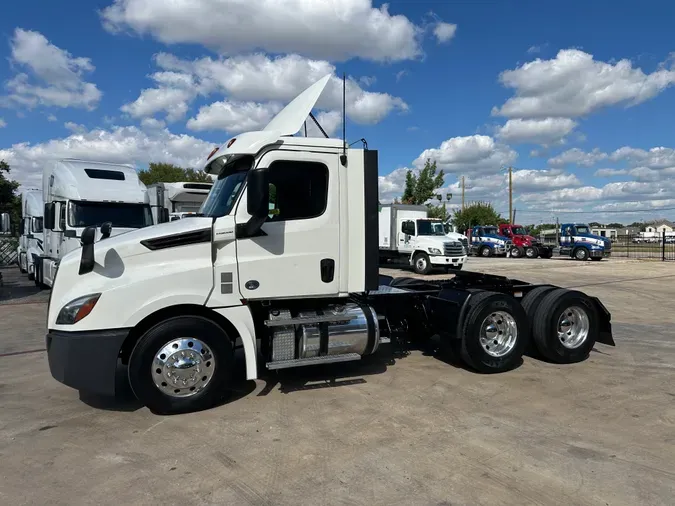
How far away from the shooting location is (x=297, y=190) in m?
5.48

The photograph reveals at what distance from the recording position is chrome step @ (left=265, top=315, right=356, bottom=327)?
522 centimetres

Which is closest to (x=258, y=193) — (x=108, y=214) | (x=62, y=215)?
(x=108, y=214)

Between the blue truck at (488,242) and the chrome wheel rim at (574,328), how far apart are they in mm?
29798

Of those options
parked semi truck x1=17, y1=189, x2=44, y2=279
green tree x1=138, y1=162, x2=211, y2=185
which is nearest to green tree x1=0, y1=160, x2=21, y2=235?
green tree x1=138, y1=162, x2=211, y2=185

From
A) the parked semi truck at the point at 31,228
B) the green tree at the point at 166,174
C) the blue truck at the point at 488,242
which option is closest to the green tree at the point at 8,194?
the green tree at the point at 166,174

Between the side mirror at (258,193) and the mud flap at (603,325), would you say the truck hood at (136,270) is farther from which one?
the mud flap at (603,325)

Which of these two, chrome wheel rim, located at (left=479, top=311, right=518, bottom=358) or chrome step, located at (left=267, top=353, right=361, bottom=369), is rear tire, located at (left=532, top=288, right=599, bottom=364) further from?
chrome step, located at (left=267, top=353, right=361, bottom=369)

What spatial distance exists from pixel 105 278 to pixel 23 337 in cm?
553

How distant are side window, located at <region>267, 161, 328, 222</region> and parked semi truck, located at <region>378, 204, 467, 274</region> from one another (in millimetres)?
16353

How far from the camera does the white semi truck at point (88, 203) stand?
11.7 meters

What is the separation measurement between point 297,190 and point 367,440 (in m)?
2.72

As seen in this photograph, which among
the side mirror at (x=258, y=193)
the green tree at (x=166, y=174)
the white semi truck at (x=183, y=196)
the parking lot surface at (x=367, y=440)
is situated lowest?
the parking lot surface at (x=367, y=440)

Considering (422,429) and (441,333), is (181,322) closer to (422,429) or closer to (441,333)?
(422,429)

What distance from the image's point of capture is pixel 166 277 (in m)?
4.82
